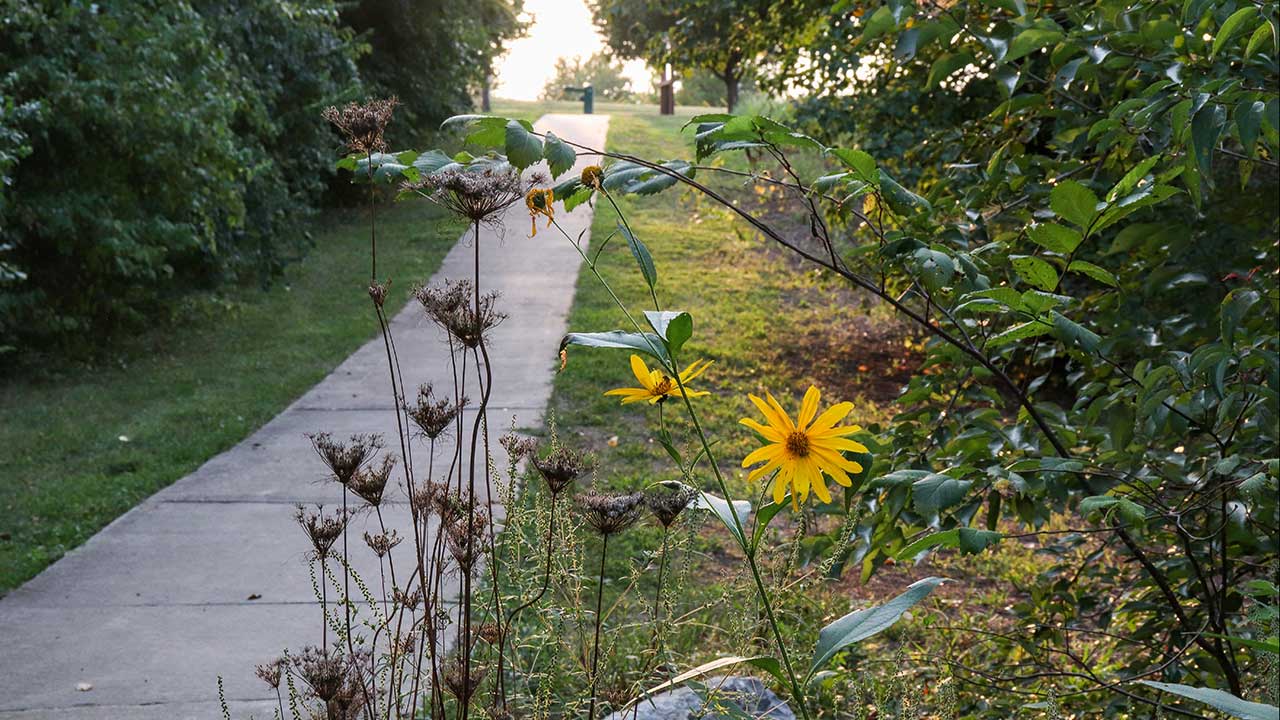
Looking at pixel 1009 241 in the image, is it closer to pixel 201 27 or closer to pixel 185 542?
pixel 185 542

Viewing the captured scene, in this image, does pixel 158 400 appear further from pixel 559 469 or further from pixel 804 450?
pixel 804 450

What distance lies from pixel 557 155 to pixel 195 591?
3.50m

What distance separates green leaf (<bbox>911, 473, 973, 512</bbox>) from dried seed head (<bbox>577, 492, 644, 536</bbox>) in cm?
40

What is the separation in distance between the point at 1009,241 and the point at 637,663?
1.88 meters

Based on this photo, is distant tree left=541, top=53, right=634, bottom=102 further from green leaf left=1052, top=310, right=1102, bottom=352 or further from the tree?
green leaf left=1052, top=310, right=1102, bottom=352

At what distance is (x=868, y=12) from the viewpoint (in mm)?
4332

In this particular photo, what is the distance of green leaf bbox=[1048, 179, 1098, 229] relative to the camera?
1556 millimetres

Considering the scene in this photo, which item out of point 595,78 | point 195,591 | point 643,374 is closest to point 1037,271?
point 643,374

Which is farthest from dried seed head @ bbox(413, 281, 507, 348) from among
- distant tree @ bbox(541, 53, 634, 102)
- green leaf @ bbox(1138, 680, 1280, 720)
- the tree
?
distant tree @ bbox(541, 53, 634, 102)

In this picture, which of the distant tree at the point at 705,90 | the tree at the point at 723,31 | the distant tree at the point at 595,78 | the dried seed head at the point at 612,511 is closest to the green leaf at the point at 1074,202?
the dried seed head at the point at 612,511

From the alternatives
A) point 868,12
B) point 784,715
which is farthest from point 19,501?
point 868,12

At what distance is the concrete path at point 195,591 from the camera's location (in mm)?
3471

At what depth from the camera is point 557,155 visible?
1363 mm

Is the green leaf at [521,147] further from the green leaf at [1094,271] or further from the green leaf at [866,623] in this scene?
the green leaf at [1094,271]
